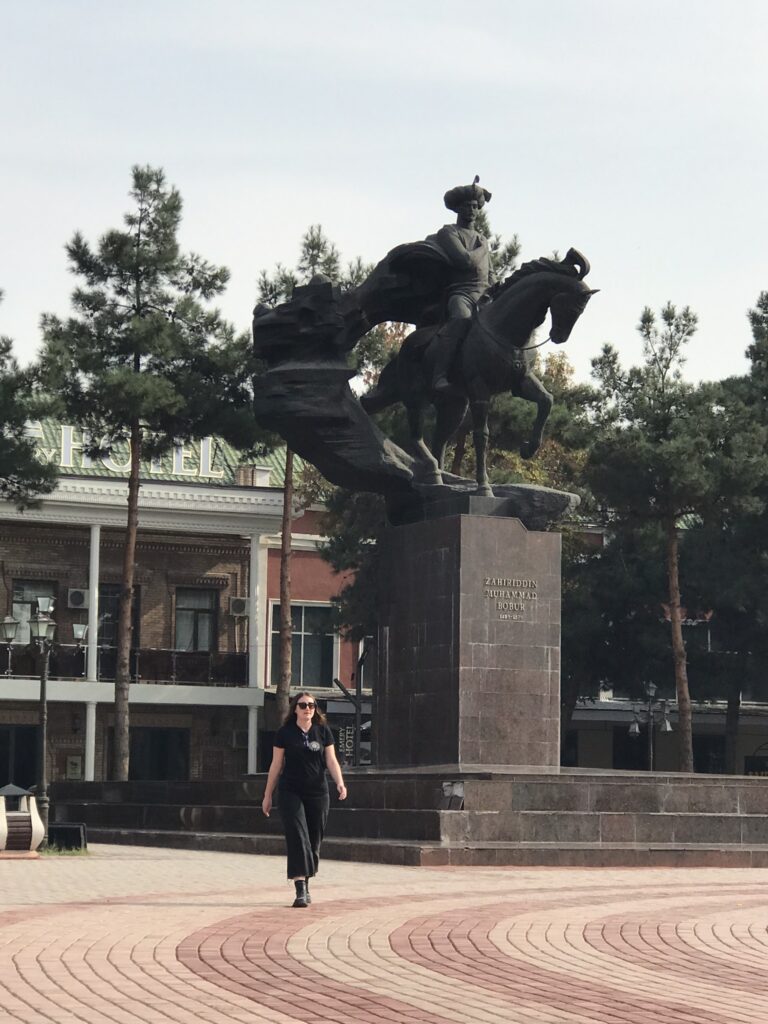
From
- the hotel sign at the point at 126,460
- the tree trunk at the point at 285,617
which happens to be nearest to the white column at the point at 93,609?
the hotel sign at the point at 126,460

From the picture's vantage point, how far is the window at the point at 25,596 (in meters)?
44.7

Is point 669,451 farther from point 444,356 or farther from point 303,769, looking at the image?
point 303,769

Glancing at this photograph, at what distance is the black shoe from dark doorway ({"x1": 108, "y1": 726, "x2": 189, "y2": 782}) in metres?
33.8

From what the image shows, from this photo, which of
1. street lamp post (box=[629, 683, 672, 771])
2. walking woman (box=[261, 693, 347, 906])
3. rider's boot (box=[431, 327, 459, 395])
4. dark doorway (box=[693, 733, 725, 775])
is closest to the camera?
walking woman (box=[261, 693, 347, 906])

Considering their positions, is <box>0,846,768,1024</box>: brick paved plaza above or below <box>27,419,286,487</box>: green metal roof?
below

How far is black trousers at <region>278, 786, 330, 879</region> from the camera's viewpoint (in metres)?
12.7

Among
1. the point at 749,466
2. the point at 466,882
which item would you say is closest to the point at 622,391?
the point at 749,466

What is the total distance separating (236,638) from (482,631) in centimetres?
2645

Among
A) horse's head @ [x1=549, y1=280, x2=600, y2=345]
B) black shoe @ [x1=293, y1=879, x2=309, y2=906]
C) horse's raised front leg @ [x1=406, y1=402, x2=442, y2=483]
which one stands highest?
horse's head @ [x1=549, y1=280, x2=600, y2=345]

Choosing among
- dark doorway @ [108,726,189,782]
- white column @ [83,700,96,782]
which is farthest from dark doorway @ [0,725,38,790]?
dark doorway @ [108,726,189,782]

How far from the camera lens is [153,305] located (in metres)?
38.8

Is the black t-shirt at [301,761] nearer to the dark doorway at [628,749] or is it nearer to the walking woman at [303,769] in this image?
the walking woman at [303,769]

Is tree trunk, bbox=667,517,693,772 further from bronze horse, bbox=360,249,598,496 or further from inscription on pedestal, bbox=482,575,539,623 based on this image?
inscription on pedestal, bbox=482,575,539,623

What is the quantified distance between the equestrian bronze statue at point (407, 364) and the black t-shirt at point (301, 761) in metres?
9.39
